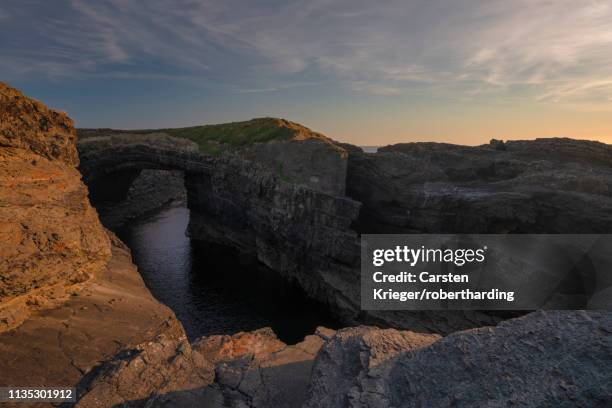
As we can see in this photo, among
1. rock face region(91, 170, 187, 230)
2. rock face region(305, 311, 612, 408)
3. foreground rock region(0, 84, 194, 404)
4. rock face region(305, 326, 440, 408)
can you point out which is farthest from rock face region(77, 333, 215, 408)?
rock face region(91, 170, 187, 230)

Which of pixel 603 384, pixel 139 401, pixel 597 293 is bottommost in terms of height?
pixel 597 293

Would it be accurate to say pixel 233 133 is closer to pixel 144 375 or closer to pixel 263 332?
pixel 263 332

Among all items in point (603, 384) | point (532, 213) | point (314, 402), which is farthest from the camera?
point (532, 213)

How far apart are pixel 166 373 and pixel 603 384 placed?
35.3 feet

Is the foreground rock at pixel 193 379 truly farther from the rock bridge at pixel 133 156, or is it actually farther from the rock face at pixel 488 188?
the rock bridge at pixel 133 156

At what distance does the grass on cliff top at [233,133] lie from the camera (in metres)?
51.3

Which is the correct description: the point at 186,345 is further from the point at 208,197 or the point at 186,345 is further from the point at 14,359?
the point at 208,197

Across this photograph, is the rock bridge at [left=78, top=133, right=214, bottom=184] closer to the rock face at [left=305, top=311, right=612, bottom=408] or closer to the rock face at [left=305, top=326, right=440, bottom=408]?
the rock face at [left=305, top=326, right=440, bottom=408]

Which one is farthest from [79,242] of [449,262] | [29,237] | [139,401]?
[449,262]

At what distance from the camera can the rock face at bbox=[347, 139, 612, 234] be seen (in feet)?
99.8

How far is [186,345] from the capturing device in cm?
1205

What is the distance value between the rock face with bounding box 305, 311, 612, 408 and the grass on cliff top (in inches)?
1639

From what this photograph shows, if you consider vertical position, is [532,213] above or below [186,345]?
above

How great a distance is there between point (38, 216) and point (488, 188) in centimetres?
3744
